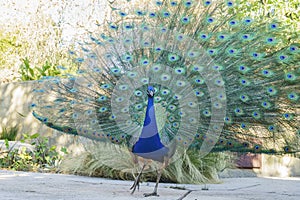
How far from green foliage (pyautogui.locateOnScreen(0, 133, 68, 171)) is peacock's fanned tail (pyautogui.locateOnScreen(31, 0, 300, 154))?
235 cm

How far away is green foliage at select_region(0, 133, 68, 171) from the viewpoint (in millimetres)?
7324

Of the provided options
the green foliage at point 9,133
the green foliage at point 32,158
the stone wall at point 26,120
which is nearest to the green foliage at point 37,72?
the stone wall at point 26,120

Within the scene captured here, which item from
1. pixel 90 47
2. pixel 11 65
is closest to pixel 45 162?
pixel 90 47

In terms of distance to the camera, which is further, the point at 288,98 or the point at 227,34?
the point at 227,34

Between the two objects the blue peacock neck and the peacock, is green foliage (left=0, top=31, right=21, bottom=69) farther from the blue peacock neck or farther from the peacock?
the blue peacock neck

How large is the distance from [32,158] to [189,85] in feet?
13.0

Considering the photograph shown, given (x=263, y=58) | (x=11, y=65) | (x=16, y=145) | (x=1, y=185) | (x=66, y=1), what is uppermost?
(x=66, y=1)

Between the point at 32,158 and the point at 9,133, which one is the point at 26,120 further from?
the point at 32,158

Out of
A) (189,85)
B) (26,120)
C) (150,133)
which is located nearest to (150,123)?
(150,133)

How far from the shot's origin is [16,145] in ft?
25.4

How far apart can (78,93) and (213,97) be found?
4.89 feet

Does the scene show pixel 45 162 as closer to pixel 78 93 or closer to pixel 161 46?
pixel 78 93

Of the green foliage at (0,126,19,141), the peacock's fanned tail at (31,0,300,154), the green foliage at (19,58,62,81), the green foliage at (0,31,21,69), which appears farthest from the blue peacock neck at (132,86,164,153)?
the green foliage at (0,31,21,69)

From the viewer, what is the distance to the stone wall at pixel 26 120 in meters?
9.17
